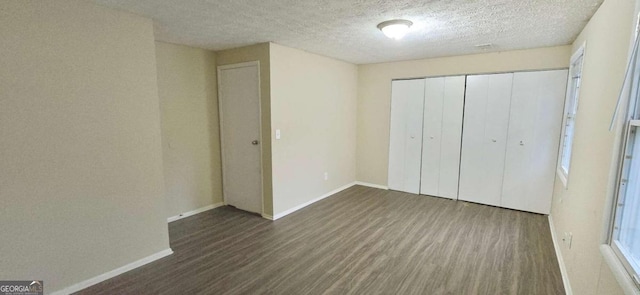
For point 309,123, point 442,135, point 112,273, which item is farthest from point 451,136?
point 112,273

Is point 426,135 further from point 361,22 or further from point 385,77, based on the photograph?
point 361,22

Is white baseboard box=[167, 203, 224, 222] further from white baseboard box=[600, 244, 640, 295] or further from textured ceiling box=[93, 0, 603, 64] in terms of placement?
white baseboard box=[600, 244, 640, 295]

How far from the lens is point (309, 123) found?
13.6 feet

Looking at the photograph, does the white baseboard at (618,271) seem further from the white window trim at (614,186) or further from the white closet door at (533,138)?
the white closet door at (533,138)

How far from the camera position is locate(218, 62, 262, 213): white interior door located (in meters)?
3.68

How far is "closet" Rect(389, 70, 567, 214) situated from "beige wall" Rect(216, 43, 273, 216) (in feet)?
7.73

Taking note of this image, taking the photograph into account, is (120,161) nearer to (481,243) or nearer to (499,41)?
(481,243)

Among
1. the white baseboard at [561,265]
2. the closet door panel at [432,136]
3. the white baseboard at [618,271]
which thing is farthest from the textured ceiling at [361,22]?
the white baseboard at [561,265]

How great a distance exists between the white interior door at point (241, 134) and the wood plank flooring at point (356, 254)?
0.96 feet

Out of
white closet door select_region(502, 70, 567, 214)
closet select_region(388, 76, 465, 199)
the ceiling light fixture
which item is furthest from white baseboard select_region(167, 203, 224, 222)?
white closet door select_region(502, 70, 567, 214)

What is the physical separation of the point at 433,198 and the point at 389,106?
5.54 ft

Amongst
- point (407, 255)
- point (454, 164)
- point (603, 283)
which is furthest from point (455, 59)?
point (603, 283)

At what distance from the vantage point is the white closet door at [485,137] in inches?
157

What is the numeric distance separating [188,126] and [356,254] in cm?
264
